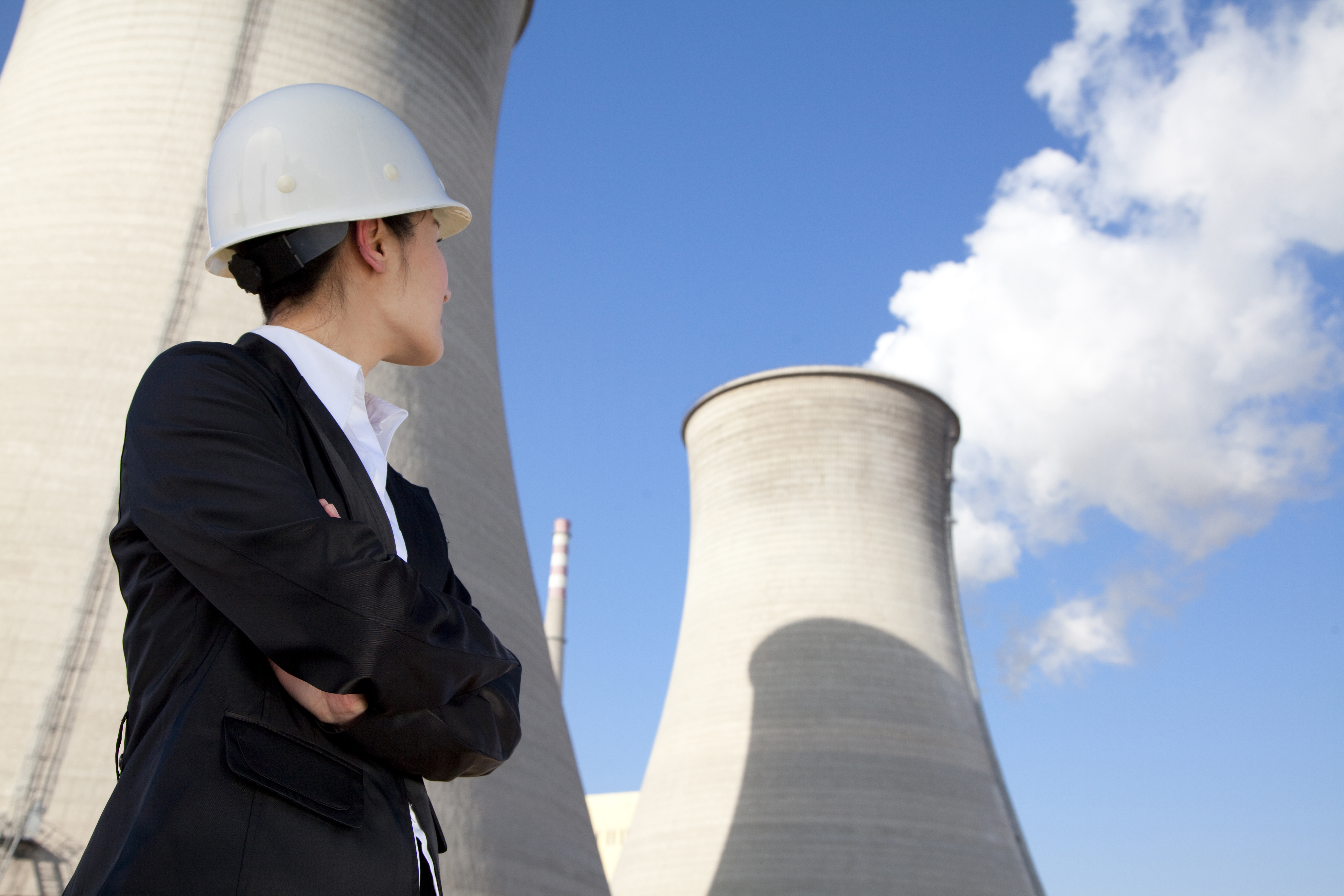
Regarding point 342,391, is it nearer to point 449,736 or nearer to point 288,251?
point 288,251

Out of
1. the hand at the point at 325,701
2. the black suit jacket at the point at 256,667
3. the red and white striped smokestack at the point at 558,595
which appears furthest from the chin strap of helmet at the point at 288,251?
the red and white striped smokestack at the point at 558,595

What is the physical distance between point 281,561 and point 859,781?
7.89 meters

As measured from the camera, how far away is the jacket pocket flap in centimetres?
65

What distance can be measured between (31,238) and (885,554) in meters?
6.41

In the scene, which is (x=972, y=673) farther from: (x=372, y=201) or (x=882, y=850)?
(x=372, y=201)

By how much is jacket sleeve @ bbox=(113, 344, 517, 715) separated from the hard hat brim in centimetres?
23

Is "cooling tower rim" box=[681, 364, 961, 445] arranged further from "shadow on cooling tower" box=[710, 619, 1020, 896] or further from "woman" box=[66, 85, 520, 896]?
"woman" box=[66, 85, 520, 896]

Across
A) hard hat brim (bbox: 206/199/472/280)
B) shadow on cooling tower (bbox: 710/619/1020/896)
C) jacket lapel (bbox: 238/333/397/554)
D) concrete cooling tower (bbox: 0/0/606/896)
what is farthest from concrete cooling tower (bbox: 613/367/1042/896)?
jacket lapel (bbox: 238/333/397/554)

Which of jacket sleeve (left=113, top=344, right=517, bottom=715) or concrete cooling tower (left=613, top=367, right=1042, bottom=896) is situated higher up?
concrete cooling tower (left=613, top=367, right=1042, bottom=896)

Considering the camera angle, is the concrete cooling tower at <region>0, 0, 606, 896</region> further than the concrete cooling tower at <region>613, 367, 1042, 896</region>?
No

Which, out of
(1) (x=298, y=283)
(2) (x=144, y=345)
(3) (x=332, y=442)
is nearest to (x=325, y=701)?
(3) (x=332, y=442)

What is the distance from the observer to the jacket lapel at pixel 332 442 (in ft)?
2.71

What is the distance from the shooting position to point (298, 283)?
3.12 feet

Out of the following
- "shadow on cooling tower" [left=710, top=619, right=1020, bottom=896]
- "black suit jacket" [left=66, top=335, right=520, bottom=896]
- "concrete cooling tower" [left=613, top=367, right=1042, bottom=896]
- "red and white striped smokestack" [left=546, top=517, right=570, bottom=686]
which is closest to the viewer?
"black suit jacket" [left=66, top=335, right=520, bottom=896]
